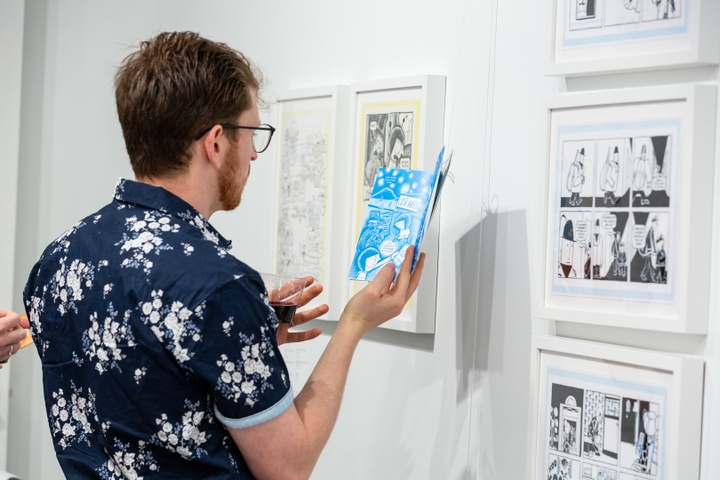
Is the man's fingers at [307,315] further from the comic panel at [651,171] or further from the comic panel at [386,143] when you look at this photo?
the comic panel at [651,171]

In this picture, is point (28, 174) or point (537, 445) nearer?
point (537, 445)

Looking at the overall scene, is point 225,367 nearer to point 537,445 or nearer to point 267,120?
point 537,445

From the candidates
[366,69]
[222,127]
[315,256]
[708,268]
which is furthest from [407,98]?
[708,268]

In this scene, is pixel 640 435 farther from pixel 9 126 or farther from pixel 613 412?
pixel 9 126

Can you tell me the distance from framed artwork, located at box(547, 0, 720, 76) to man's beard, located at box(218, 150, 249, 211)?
569mm

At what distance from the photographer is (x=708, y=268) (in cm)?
130

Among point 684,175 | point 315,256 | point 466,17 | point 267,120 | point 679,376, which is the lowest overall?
point 679,376

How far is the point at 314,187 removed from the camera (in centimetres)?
200

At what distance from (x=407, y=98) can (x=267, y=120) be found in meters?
0.52

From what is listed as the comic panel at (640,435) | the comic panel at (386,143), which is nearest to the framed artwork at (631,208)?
the comic panel at (640,435)

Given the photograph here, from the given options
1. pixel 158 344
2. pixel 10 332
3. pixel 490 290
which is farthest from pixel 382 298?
pixel 10 332

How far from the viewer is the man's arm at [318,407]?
1152mm

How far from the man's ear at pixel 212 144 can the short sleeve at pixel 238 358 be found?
0.22 m

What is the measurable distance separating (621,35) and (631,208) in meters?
0.28
